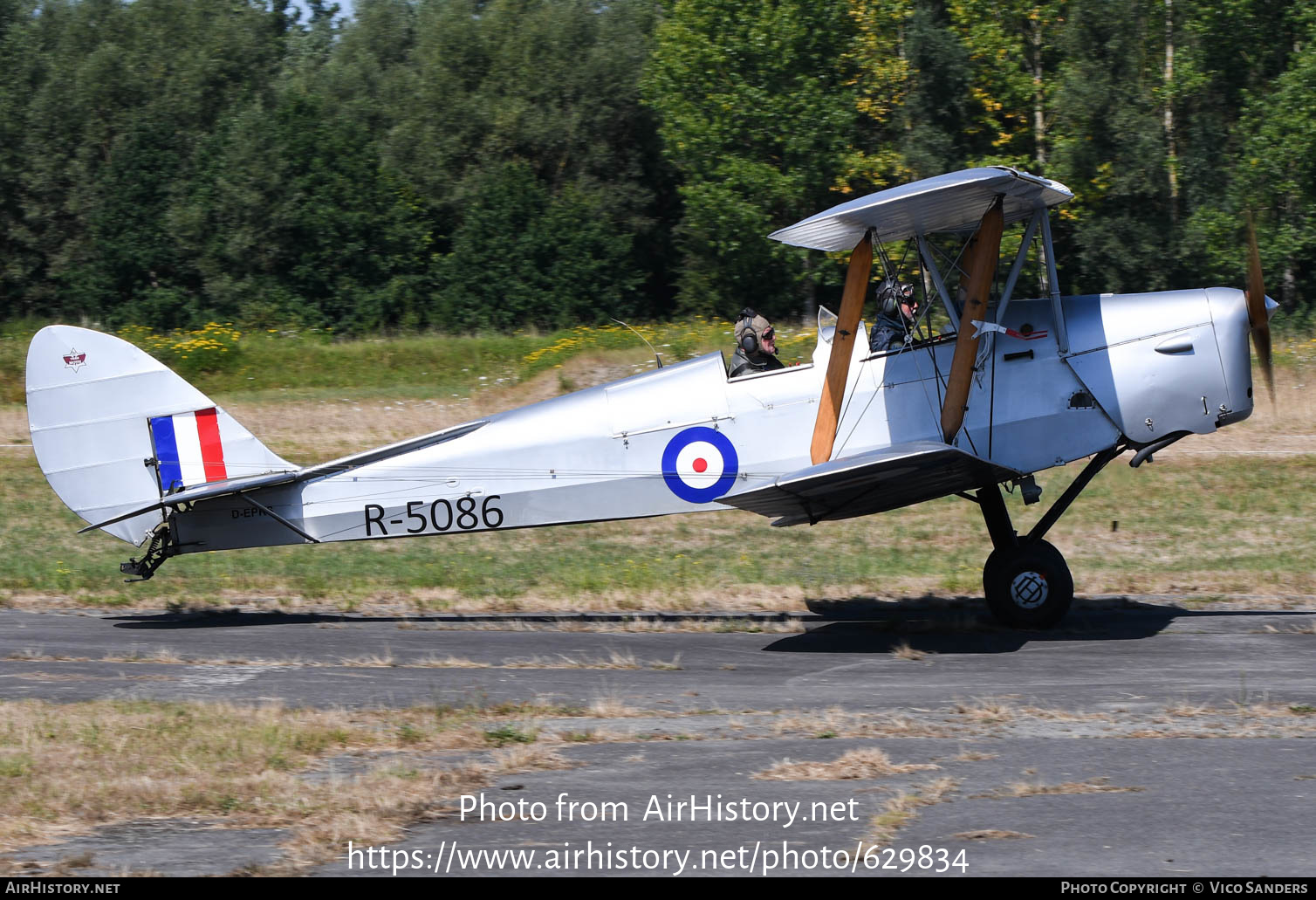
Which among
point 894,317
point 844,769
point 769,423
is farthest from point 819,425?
point 844,769

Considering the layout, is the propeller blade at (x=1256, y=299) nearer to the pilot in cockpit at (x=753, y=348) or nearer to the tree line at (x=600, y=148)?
the pilot in cockpit at (x=753, y=348)

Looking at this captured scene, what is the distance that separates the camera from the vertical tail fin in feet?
35.1

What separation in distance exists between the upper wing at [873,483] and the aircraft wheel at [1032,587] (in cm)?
66

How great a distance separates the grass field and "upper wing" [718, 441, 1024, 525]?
2.05 m

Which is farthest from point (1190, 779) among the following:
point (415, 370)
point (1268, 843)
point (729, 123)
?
point (729, 123)

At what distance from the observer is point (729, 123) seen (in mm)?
36000

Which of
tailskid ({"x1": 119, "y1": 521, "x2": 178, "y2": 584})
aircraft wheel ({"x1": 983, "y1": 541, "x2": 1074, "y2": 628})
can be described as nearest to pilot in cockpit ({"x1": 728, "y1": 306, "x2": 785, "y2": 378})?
aircraft wheel ({"x1": 983, "y1": 541, "x2": 1074, "y2": 628})

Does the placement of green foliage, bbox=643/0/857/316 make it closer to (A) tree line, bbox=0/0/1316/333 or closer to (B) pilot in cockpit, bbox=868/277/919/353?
(A) tree line, bbox=0/0/1316/333

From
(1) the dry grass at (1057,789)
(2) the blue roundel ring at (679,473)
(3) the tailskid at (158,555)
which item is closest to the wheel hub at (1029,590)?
(2) the blue roundel ring at (679,473)

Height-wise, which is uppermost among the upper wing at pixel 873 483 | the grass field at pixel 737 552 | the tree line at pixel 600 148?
the tree line at pixel 600 148

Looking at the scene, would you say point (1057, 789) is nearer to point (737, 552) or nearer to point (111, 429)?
point (111, 429)

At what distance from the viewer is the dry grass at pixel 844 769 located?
636cm
